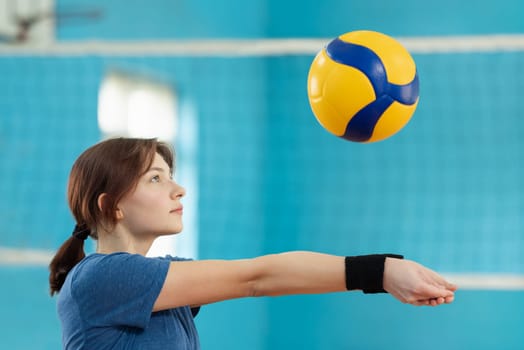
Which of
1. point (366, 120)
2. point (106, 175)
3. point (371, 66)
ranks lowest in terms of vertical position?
point (106, 175)

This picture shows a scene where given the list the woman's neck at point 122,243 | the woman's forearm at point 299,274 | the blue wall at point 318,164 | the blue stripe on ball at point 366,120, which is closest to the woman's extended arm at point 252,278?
the woman's forearm at point 299,274

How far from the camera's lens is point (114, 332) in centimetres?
163

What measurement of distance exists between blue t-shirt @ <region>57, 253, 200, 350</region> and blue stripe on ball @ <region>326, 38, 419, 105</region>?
863mm

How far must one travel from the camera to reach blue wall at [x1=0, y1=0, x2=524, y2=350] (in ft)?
15.2

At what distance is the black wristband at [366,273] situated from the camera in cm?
148

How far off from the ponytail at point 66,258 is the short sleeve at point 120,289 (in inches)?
9.9

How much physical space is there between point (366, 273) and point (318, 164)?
459 cm

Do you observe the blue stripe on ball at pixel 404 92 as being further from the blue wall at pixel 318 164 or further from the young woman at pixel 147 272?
the blue wall at pixel 318 164

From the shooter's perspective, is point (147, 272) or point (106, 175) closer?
point (147, 272)

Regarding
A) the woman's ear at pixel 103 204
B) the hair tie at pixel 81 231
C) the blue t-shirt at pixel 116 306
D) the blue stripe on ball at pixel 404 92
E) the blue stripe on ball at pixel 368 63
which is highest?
the blue stripe on ball at pixel 368 63

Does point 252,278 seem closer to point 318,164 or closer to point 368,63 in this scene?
point 368,63

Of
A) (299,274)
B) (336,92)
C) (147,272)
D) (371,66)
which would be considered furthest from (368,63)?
(147,272)

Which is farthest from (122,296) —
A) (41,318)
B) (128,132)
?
(128,132)

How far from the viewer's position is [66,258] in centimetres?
189
